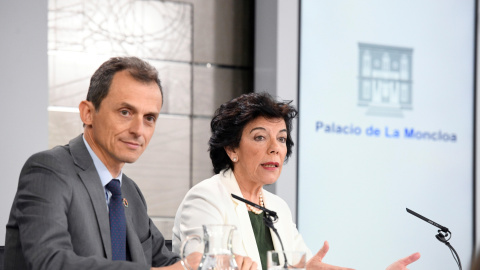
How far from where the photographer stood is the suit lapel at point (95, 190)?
2188 millimetres

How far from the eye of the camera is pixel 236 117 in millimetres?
3229

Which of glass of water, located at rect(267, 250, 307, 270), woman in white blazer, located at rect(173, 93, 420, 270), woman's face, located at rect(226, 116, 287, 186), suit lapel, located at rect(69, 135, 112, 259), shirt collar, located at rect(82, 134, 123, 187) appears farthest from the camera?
woman's face, located at rect(226, 116, 287, 186)

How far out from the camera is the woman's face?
320 centimetres

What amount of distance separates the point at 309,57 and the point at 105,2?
4.89ft

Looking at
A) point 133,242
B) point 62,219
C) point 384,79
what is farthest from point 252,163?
point 384,79

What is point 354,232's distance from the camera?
5.28 m

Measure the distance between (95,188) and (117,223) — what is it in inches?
5.6

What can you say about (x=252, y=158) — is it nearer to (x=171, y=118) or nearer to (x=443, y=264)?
(x=171, y=118)

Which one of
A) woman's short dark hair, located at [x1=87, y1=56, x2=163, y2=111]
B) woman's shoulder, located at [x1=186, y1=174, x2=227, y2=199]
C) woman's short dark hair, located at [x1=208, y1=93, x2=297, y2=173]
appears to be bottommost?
woman's shoulder, located at [x1=186, y1=174, x2=227, y2=199]

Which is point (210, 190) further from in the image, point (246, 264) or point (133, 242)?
point (246, 264)

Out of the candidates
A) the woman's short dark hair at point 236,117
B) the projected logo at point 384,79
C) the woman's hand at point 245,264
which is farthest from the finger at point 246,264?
the projected logo at point 384,79

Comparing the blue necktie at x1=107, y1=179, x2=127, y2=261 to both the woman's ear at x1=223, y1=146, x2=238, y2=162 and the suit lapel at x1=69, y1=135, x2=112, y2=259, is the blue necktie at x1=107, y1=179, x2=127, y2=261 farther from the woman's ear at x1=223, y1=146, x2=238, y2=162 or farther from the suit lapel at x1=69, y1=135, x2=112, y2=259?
the woman's ear at x1=223, y1=146, x2=238, y2=162

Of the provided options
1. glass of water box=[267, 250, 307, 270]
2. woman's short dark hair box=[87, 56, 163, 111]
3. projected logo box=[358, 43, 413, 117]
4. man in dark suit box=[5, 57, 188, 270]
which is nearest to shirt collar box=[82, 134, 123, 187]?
man in dark suit box=[5, 57, 188, 270]

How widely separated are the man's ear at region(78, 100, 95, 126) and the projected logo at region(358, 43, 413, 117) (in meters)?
3.30
